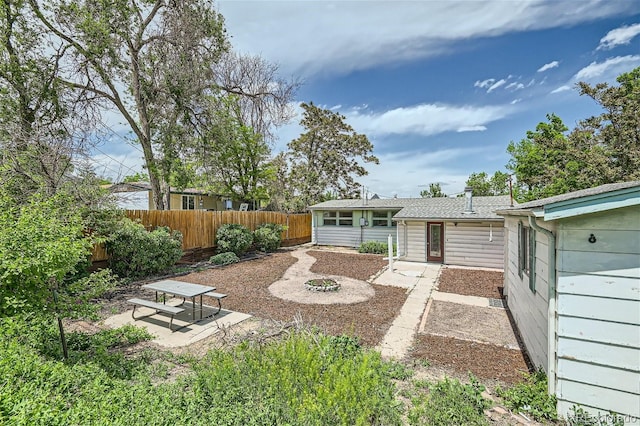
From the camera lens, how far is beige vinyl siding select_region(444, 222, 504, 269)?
11789 millimetres

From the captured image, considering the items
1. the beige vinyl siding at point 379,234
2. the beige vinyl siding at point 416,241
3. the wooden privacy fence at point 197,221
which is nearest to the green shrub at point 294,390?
the wooden privacy fence at point 197,221

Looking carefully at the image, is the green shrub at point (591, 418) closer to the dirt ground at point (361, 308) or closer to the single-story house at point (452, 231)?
the dirt ground at point (361, 308)

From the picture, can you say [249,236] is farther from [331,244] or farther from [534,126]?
[534,126]

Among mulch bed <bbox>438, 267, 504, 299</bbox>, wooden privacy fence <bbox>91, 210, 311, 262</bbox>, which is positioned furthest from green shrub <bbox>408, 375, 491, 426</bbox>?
wooden privacy fence <bbox>91, 210, 311, 262</bbox>

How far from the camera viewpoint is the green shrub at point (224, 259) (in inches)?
492

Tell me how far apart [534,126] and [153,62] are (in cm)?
2760

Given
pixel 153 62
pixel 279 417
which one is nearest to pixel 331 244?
pixel 153 62

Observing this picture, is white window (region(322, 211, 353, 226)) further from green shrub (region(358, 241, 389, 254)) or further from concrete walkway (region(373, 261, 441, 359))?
concrete walkway (region(373, 261, 441, 359))

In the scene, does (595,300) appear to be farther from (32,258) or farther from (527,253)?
(32,258)

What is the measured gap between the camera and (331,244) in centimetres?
1909

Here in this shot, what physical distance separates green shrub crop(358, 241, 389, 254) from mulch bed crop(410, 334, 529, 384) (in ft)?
34.9

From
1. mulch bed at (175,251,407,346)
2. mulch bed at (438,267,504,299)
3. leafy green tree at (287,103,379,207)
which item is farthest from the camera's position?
leafy green tree at (287,103,379,207)

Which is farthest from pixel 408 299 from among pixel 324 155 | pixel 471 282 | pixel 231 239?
pixel 324 155

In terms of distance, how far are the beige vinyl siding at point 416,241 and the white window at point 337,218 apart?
5.29 metres
